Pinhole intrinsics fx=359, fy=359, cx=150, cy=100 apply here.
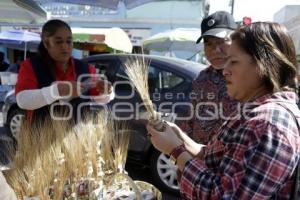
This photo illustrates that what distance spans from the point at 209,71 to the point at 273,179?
114 cm

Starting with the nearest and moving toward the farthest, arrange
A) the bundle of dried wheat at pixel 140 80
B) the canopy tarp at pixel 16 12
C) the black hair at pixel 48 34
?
1. the bundle of dried wheat at pixel 140 80
2. the black hair at pixel 48 34
3. the canopy tarp at pixel 16 12

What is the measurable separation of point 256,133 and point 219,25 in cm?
114

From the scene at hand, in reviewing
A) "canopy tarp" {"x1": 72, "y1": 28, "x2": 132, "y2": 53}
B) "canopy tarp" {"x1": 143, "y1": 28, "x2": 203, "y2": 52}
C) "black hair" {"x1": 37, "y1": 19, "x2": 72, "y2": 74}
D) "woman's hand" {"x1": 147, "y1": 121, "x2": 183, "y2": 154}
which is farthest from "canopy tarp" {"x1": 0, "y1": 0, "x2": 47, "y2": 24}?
"canopy tarp" {"x1": 143, "y1": 28, "x2": 203, "y2": 52}

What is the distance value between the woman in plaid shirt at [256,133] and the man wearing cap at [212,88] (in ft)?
2.34

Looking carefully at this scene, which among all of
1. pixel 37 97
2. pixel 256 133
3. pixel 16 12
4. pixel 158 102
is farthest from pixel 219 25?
pixel 16 12

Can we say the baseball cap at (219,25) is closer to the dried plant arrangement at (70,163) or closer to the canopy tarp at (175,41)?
the dried plant arrangement at (70,163)

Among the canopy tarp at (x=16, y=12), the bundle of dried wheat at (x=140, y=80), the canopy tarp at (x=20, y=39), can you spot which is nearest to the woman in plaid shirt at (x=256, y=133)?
the bundle of dried wheat at (x=140, y=80)

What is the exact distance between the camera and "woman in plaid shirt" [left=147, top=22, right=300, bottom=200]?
883 millimetres

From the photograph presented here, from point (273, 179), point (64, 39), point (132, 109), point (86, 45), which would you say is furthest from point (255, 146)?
point (86, 45)

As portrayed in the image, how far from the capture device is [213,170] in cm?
104

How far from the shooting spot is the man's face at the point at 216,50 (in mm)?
1885

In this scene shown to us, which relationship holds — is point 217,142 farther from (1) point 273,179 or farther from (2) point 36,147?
(2) point 36,147

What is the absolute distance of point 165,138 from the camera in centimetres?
121

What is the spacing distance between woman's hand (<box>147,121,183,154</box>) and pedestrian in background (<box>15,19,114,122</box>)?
0.77 meters
